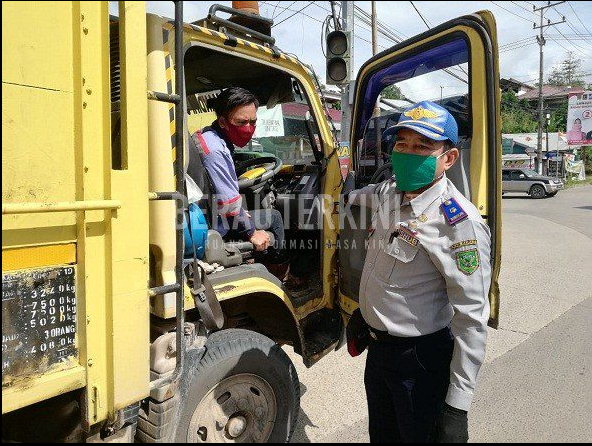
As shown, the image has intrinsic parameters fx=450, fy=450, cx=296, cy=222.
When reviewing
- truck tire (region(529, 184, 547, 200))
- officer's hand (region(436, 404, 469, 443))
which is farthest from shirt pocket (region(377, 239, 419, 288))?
truck tire (region(529, 184, 547, 200))

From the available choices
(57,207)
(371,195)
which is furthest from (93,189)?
(371,195)

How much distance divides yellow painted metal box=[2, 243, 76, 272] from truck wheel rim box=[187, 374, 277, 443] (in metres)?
1.04

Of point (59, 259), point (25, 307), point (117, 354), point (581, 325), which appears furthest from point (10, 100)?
point (581, 325)

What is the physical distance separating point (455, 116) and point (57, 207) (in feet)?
7.42

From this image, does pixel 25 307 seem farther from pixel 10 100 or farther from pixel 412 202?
pixel 412 202

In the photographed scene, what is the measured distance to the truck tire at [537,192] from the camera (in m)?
22.5

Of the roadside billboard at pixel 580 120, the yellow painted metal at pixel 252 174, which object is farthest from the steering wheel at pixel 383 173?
the roadside billboard at pixel 580 120

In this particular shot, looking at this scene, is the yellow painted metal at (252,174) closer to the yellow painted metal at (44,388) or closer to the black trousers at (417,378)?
the black trousers at (417,378)

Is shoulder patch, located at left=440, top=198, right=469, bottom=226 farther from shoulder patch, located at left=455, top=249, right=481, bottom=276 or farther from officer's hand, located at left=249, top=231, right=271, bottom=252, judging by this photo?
officer's hand, located at left=249, top=231, right=271, bottom=252

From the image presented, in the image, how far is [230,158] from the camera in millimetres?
2635

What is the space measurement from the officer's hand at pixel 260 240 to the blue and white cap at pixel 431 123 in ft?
3.99

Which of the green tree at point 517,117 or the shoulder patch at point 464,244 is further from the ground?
the green tree at point 517,117

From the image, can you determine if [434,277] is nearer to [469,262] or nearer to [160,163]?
[469,262]

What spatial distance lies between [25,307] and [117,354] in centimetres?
36
